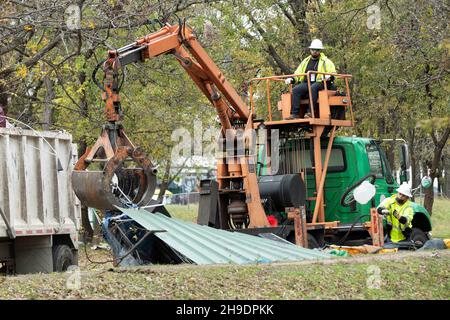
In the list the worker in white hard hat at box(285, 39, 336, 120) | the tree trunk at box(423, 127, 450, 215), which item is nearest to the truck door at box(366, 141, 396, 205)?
the worker in white hard hat at box(285, 39, 336, 120)

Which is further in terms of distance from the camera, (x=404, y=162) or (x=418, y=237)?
(x=404, y=162)

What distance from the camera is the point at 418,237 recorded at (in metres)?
19.4

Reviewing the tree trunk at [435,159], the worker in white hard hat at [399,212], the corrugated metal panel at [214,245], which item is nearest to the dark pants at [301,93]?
the worker in white hard hat at [399,212]

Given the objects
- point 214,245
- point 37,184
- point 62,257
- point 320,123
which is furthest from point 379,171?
point 37,184

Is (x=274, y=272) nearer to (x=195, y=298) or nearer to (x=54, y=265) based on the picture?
(x=195, y=298)

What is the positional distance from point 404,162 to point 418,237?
66.5 inches

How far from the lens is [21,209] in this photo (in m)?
15.1

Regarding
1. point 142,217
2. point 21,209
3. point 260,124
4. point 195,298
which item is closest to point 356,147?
point 260,124

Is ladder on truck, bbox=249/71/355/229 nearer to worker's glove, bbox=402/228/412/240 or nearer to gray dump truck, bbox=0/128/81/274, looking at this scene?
worker's glove, bbox=402/228/412/240

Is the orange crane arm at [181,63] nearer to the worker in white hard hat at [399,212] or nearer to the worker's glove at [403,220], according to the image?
the worker in white hard hat at [399,212]

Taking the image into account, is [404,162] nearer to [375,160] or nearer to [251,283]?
[375,160]

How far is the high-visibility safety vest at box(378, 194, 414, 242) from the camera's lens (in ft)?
60.5

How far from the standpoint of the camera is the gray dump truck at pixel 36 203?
48.1ft
